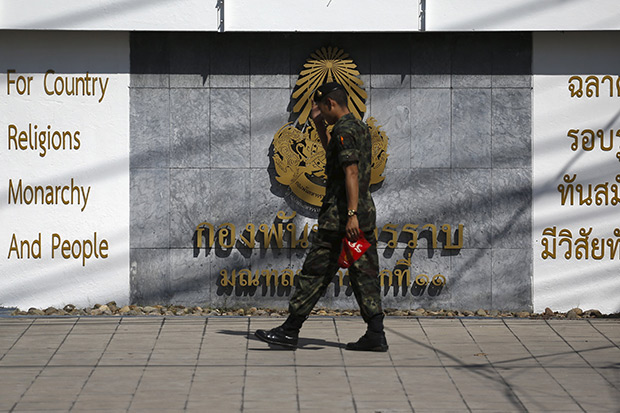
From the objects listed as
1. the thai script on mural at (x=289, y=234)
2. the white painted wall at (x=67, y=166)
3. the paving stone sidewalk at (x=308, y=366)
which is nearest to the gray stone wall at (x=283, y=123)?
the thai script on mural at (x=289, y=234)

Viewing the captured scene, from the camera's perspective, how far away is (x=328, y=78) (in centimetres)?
1039

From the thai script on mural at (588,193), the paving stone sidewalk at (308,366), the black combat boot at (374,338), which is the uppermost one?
the thai script on mural at (588,193)

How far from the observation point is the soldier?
28.3 ft

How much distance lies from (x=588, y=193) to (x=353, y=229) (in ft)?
10.2

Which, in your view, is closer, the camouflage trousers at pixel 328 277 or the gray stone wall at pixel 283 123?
the camouflage trousers at pixel 328 277

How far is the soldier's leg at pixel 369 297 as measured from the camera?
28.4 feet

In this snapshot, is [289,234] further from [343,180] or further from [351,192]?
[351,192]

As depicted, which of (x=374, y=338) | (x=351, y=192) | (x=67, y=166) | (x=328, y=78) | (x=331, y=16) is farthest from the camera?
(x=67, y=166)

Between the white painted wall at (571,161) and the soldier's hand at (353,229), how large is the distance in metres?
2.70

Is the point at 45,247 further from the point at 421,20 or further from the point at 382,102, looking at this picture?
the point at 421,20

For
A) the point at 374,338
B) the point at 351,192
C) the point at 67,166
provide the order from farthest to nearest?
the point at 67,166, the point at 374,338, the point at 351,192

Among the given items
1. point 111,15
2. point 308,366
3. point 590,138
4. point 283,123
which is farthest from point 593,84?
point 111,15

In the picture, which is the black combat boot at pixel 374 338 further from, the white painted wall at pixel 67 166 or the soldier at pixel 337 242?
the white painted wall at pixel 67 166

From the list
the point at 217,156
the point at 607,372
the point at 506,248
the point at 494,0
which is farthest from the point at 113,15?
A: the point at 607,372
